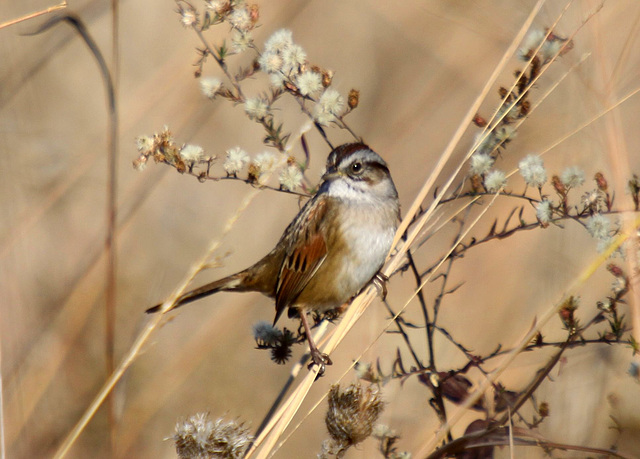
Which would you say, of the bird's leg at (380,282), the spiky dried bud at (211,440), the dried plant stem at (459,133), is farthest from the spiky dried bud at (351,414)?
the bird's leg at (380,282)

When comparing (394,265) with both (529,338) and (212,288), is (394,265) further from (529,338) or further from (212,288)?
(212,288)

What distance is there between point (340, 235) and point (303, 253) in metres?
0.22

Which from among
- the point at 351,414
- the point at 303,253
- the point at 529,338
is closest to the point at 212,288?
the point at 303,253

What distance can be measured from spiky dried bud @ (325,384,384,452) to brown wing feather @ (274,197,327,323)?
3.68 ft

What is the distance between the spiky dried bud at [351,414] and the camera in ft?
6.40

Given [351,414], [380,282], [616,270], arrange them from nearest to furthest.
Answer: [351,414] → [616,270] → [380,282]

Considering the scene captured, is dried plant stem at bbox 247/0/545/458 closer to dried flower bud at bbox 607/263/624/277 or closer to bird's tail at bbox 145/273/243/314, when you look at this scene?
dried flower bud at bbox 607/263/624/277

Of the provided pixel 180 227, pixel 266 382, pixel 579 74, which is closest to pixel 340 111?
pixel 579 74

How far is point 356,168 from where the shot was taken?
3.08 m

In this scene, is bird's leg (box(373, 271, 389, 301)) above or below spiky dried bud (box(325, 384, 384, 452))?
above

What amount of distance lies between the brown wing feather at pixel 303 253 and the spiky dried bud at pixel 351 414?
112cm


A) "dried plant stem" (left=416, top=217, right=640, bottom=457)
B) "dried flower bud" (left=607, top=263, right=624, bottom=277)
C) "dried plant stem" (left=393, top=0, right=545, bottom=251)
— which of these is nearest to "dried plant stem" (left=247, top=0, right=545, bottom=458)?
"dried plant stem" (left=393, top=0, right=545, bottom=251)

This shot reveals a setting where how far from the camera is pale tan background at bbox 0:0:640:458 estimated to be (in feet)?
10.6

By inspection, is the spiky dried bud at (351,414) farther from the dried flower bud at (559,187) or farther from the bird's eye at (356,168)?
the bird's eye at (356,168)
